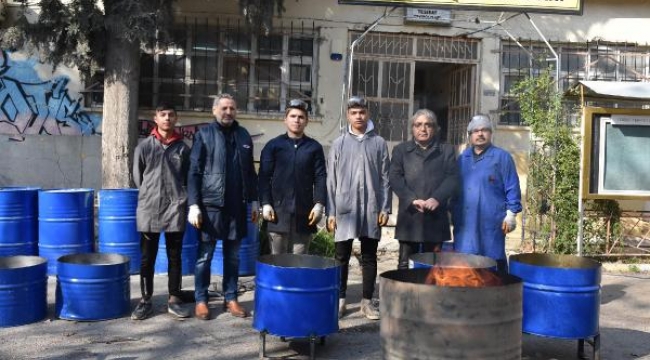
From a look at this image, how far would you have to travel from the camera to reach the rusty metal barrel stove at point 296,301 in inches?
174

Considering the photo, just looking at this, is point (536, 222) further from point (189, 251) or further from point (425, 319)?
point (425, 319)

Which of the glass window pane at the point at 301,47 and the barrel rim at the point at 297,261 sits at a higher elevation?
the glass window pane at the point at 301,47

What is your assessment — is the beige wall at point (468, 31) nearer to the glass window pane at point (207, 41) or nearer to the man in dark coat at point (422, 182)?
the glass window pane at point (207, 41)

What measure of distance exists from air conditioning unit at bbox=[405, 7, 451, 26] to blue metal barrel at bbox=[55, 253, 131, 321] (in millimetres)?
6710

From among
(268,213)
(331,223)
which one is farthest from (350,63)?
(268,213)

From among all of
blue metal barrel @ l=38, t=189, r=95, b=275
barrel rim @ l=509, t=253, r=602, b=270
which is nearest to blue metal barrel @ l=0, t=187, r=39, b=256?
blue metal barrel @ l=38, t=189, r=95, b=275

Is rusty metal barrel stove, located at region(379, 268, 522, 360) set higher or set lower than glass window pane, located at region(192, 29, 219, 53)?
lower

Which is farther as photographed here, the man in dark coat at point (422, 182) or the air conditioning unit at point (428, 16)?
the air conditioning unit at point (428, 16)

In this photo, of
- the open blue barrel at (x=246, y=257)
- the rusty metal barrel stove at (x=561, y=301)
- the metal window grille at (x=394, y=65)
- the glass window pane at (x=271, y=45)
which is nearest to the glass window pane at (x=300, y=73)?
the glass window pane at (x=271, y=45)

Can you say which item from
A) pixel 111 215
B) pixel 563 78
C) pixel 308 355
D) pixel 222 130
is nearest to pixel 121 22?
pixel 111 215

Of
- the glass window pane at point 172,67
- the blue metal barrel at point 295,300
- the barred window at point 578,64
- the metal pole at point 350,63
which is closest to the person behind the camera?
the blue metal barrel at point 295,300

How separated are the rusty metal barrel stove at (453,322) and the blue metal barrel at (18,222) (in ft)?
16.2

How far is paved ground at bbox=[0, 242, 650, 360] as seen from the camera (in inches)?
185

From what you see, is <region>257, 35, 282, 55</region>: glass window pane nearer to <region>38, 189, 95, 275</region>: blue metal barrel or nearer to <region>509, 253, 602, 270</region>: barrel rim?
<region>38, 189, 95, 275</region>: blue metal barrel
